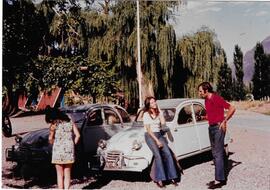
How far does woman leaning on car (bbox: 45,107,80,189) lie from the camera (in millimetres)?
6277

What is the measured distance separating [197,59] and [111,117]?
2.70m

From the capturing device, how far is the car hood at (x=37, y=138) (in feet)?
25.2

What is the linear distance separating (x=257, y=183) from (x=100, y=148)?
102 inches

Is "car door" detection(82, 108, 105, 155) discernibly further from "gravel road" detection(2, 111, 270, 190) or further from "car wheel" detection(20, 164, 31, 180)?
"car wheel" detection(20, 164, 31, 180)

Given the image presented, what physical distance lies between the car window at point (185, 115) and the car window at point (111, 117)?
1.33m

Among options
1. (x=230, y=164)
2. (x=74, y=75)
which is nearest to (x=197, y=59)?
(x=230, y=164)

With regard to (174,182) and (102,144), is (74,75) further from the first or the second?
(174,182)

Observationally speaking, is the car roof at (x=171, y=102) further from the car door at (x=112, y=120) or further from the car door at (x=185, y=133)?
the car door at (x=112, y=120)

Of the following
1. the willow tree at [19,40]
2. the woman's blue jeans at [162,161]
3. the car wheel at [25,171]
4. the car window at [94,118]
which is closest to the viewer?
the willow tree at [19,40]

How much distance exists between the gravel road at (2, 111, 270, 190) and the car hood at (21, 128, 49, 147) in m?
0.10

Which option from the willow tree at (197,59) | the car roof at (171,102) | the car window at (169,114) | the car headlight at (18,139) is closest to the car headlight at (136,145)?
the car window at (169,114)

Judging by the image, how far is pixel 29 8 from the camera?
6.20 m

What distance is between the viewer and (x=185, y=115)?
7.86 metres

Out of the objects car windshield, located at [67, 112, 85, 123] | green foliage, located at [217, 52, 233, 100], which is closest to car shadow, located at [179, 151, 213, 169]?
green foliage, located at [217, 52, 233, 100]
